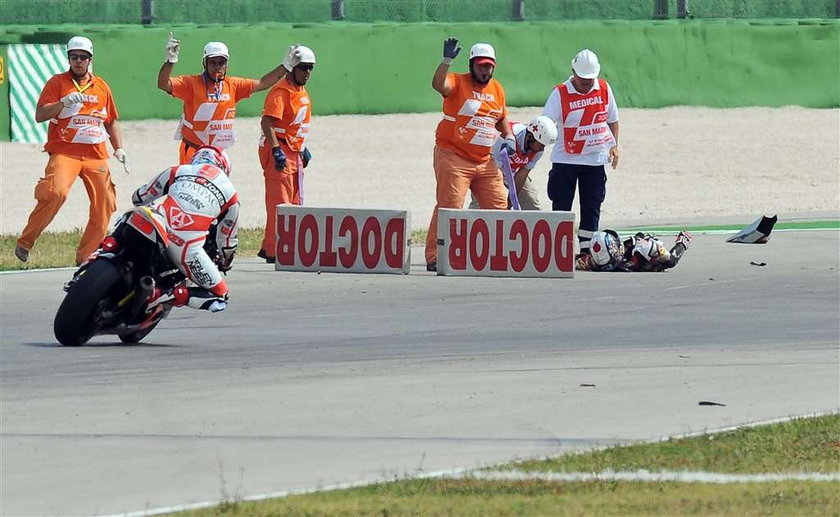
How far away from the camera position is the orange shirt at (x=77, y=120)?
51.7ft

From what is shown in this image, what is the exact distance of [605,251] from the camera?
52.2ft

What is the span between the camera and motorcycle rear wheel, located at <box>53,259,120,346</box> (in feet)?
36.6

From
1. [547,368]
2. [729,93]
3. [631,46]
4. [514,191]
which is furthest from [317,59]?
[547,368]

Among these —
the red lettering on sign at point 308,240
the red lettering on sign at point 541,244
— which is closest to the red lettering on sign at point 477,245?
the red lettering on sign at point 541,244

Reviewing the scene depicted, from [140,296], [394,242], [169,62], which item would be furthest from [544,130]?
[140,296]

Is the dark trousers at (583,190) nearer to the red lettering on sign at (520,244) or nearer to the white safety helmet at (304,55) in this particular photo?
the red lettering on sign at (520,244)

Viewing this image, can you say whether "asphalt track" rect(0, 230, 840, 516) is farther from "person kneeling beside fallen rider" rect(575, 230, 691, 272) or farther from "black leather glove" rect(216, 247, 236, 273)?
"black leather glove" rect(216, 247, 236, 273)

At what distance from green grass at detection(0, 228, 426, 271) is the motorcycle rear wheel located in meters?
4.76

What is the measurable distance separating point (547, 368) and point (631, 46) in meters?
18.6

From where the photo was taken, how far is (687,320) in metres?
13.0

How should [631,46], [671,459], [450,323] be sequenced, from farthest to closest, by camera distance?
1. [631,46]
2. [450,323]
3. [671,459]

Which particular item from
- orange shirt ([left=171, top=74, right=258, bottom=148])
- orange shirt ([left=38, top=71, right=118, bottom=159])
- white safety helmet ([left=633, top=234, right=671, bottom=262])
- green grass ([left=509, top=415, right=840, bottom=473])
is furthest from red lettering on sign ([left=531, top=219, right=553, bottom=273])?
green grass ([left=509, top=415, right=840, bottom=473])

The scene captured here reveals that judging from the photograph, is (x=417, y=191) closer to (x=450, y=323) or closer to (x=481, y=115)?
(x=481, y=115)

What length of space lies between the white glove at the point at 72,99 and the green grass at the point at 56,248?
56.5 inches
